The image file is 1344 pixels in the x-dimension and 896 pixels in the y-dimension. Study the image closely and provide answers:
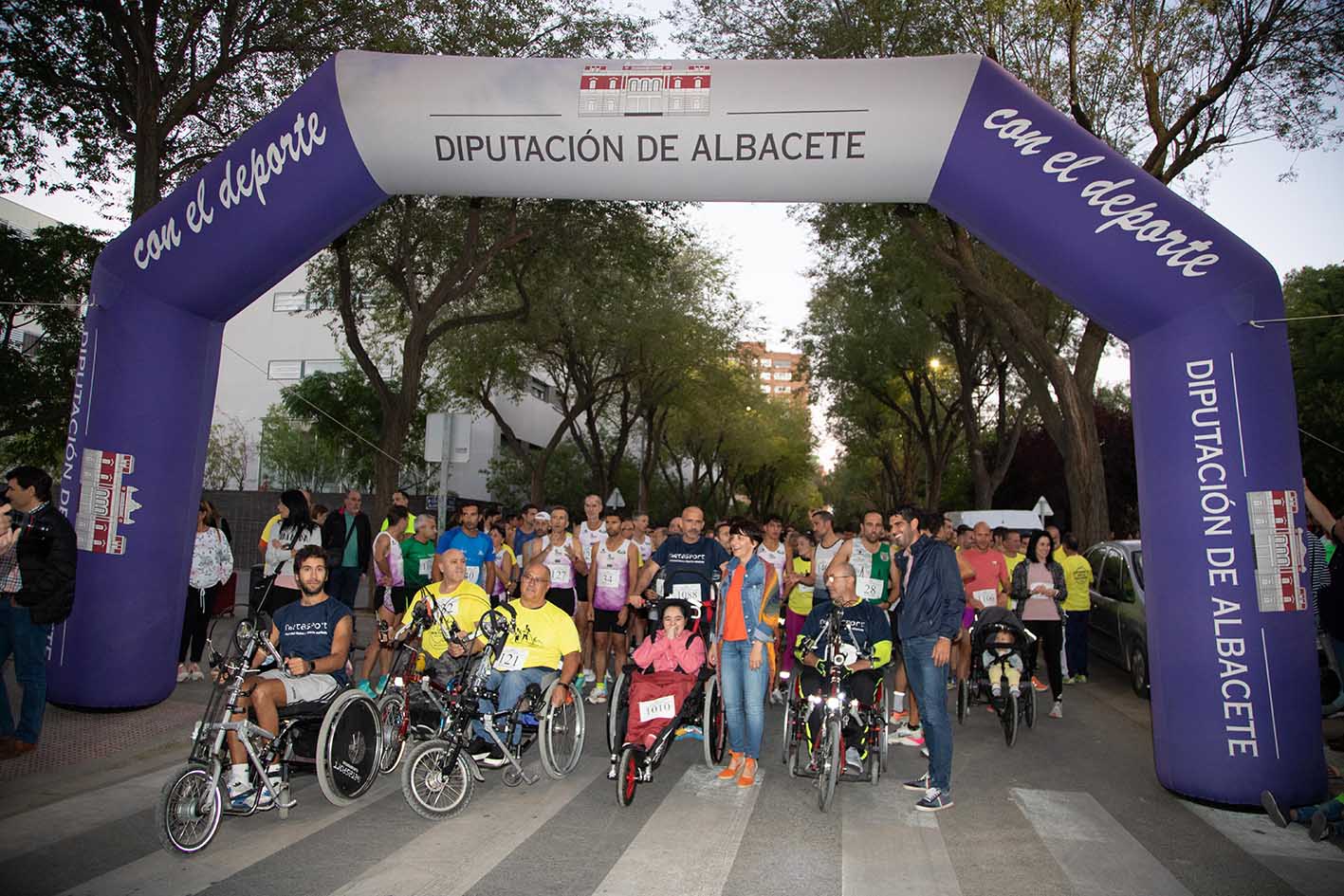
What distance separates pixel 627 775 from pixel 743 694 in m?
1.33

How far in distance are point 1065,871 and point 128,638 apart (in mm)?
7422

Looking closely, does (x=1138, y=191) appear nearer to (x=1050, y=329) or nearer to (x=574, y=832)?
(x=574, y=832)

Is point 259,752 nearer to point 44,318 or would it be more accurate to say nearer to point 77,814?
point 77,814

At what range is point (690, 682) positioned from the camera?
24.0 feet

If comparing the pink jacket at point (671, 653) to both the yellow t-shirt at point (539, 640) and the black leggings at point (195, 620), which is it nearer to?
the yellow t-shirt at point (539, 640)

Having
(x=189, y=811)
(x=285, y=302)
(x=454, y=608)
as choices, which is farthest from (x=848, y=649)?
(x=285, y=302)

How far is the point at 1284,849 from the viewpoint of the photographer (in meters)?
5.90

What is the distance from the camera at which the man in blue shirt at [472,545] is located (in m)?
10.5

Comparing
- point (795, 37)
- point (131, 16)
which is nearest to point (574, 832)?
point (131, 16)

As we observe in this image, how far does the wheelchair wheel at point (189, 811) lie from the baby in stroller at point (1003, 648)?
6.46 metres

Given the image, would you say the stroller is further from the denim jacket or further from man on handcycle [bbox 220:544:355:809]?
man on handcycle [bbox 220:544:355:809]

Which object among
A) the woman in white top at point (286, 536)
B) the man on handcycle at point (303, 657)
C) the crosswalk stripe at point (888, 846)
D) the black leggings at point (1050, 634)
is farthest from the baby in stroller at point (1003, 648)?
the woman in white top at point (286, 536)

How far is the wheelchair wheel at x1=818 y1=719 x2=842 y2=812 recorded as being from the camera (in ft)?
21.5

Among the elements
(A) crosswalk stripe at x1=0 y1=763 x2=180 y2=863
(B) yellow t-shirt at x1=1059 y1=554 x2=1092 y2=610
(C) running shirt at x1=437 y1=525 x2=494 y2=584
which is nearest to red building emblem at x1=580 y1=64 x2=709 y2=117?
(C) running shirt at x1=437 y1=525 x2=494 y2=584
